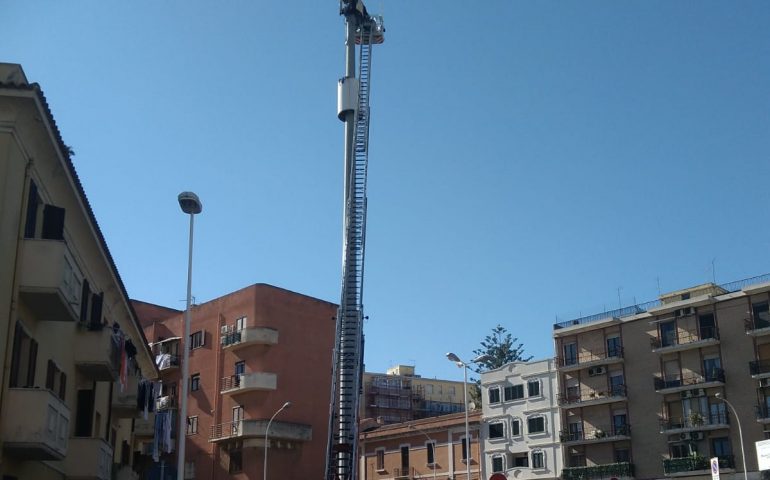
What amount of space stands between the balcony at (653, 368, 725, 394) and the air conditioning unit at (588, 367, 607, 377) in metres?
4.65

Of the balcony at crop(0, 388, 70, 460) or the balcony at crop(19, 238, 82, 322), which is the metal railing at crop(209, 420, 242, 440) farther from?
the balcony at crop(0, 388, 70, 460)

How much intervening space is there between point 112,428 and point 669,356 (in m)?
48.3

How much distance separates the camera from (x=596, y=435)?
76750 millimetres

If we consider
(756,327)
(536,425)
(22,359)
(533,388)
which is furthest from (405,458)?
(22,359)

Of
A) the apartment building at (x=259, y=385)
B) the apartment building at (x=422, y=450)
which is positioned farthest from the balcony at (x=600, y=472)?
the apartment building at (x=259, y=385)

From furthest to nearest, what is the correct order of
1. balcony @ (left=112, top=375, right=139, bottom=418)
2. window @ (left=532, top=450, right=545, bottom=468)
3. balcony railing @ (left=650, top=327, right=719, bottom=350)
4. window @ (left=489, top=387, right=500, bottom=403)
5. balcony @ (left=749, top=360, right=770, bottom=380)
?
1. window @ (left=489, top=387, right=500, bottom=403)
2. window @ (left=532, top=450, right=545, bottom=468)
3. balcony railing @ (left=650, top=327, right=719, bottom=350)
4. balcony @ (left=749, top=360, right=770, bottom=380)
5. balcony @ (left=112, top=375, right=139, bottom=418)

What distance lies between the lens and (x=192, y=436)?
81.4 metres

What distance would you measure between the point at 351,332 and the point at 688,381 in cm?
3426

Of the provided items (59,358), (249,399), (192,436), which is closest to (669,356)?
(249,399)

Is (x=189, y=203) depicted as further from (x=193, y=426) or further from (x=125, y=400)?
(x=193, y=426)

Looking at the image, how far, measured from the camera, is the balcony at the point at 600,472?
2908 inches

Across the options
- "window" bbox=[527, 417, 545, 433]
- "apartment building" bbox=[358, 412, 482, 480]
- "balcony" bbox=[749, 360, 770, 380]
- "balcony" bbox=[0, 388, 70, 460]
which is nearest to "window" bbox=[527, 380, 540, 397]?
"window" bbox=[527, 417, 545, 433]

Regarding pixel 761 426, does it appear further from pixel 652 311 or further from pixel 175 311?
pixel 175 311

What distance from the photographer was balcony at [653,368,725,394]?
230 feet
